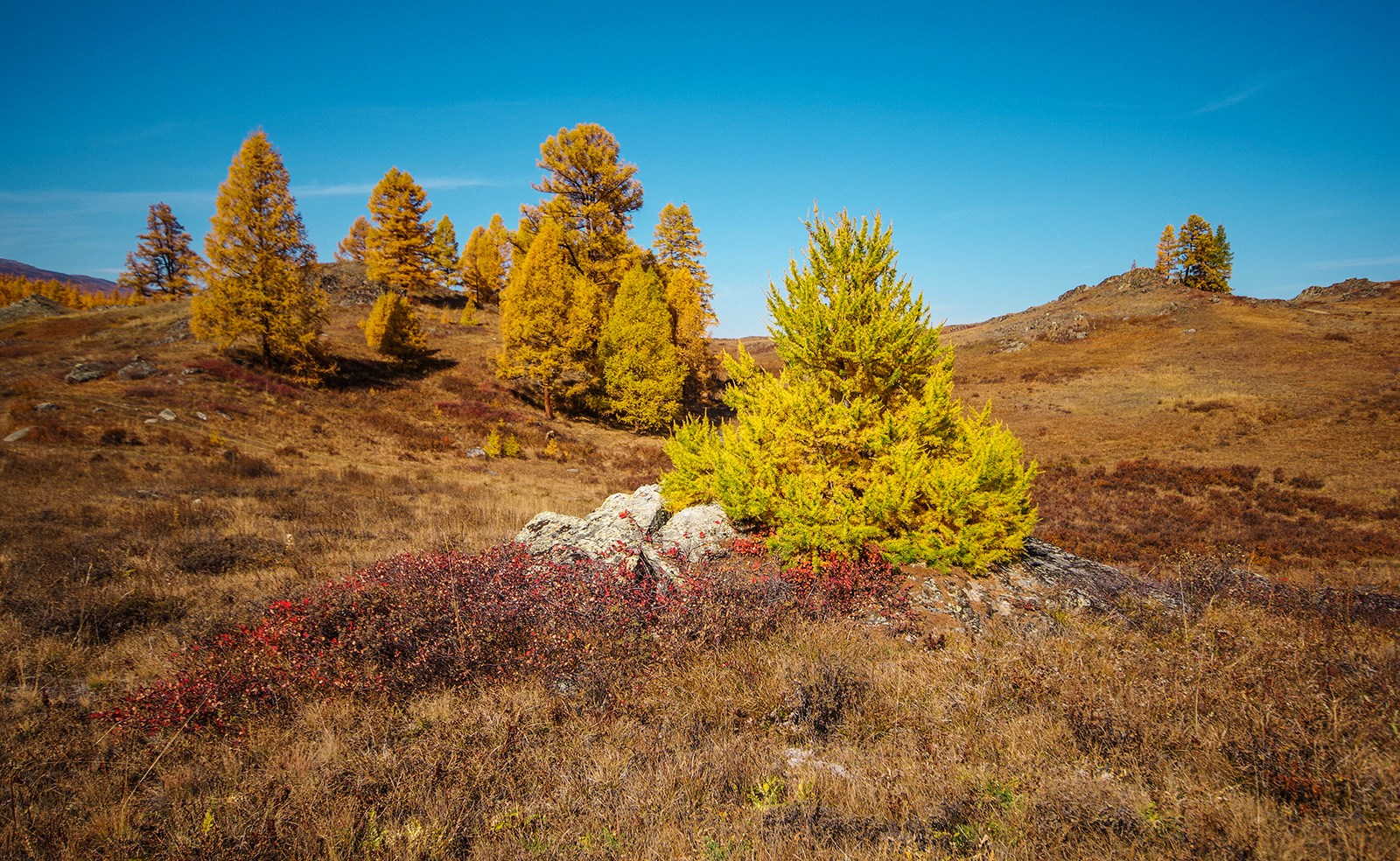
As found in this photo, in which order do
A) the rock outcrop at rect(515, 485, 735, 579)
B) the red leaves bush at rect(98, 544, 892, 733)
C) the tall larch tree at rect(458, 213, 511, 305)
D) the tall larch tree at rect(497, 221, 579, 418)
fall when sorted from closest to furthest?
the red leaves bush at rect(98, 544, 892, 733) → the rock outcrop at rect(515, 485, 735, 579) → the tall larch tree at rect(497, 221, 579, 418) → the tall larch tree at rect(458, 213, 511, 305)

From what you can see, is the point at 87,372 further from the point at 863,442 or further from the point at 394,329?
the point at 863,442

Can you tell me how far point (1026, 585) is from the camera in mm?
7465

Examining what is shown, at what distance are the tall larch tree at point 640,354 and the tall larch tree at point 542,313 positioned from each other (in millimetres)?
2346

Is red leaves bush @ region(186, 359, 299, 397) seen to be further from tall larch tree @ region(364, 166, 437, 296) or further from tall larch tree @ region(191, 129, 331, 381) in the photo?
tall larch tree @ region(364, 166, 437, 296)

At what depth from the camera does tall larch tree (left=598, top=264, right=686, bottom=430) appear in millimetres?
28297

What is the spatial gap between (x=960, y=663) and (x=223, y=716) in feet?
21.5

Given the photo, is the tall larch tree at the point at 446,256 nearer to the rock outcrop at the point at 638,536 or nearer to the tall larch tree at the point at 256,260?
the tall larch tree at the point at 256,260

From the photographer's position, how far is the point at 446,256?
4912cm

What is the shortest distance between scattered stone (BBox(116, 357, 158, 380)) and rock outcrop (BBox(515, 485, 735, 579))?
2450cm

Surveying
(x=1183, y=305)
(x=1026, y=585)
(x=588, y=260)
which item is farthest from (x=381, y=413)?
(x=1183, y=305)

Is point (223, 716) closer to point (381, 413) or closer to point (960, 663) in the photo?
point (960, 663)

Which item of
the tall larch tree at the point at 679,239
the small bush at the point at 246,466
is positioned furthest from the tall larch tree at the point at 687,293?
the small bush at the point at 246,466

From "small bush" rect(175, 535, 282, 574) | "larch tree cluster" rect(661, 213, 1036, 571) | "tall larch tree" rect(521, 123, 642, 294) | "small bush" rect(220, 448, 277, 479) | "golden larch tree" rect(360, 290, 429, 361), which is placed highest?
"tall larch tree" rect(521, 123, 642, 294)

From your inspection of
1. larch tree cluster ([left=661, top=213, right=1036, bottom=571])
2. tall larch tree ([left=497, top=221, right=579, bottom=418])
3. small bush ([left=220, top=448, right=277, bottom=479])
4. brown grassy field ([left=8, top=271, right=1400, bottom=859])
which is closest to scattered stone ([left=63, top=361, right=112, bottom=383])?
small bush ([left=220, top=448, right=277, bottom=479])
